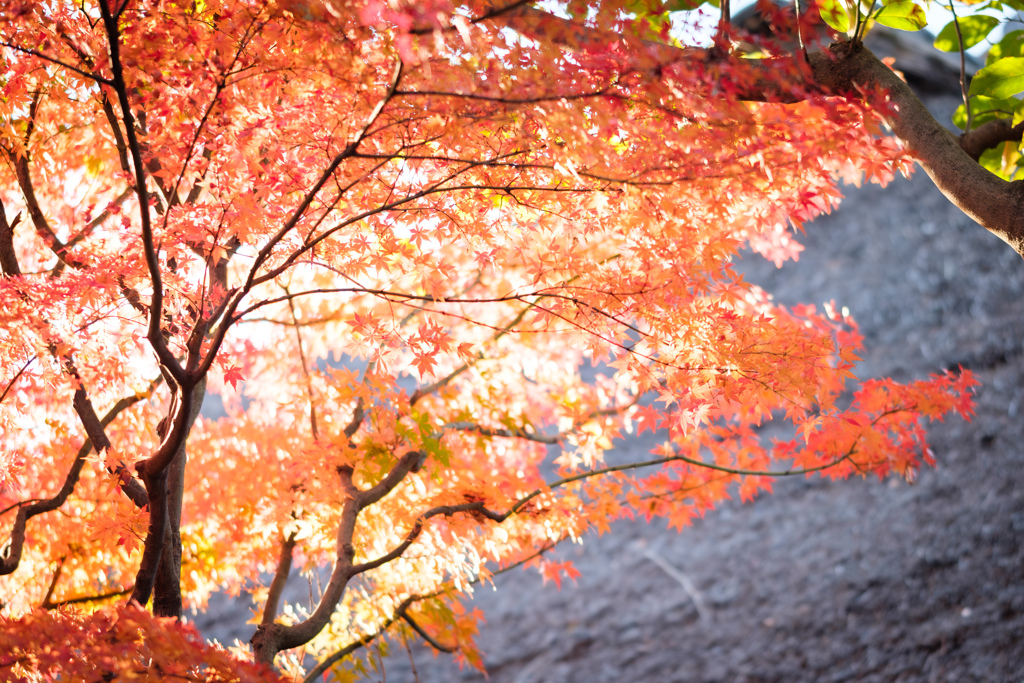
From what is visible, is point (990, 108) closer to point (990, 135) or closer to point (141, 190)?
point (990, 135)

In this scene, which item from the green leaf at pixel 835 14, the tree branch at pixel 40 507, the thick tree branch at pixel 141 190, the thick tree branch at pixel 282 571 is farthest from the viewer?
the thick tree branch at pixel 282 571

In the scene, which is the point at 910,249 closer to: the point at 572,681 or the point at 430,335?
the point at 572,681

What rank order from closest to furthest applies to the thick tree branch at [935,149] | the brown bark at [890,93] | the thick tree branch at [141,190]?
the thick tree branch at [141,190] < the brown bark at [890,93] < the thick tree branch at [935,149]

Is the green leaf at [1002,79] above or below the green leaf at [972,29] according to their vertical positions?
below

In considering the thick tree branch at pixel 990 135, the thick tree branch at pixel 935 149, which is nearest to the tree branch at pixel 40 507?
the thick tree branch at pixel 935 149

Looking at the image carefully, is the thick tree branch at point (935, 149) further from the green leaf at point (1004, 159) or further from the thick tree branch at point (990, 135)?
the green leaf at point (1004, 159)

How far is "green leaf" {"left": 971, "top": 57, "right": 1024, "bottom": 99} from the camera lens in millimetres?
2121

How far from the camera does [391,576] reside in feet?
10.3

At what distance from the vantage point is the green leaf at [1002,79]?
212cm

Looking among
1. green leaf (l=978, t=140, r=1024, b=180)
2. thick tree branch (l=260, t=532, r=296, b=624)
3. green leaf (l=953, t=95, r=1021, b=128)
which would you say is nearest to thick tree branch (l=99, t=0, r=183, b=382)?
thick tree branch (l=260, t=532, r=296, b=624)

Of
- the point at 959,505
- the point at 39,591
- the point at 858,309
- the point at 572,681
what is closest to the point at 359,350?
the point at 39,591

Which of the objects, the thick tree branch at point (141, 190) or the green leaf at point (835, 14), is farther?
the green leaf at point (835, 14)

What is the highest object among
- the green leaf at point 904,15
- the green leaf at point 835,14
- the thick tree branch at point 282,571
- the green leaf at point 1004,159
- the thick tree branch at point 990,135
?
the green leaf at point 835,14

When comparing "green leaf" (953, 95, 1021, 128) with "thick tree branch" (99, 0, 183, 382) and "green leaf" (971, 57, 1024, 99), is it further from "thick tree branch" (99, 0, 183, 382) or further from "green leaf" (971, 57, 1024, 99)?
"thick tree branch" (99, 0, 183, 382)
